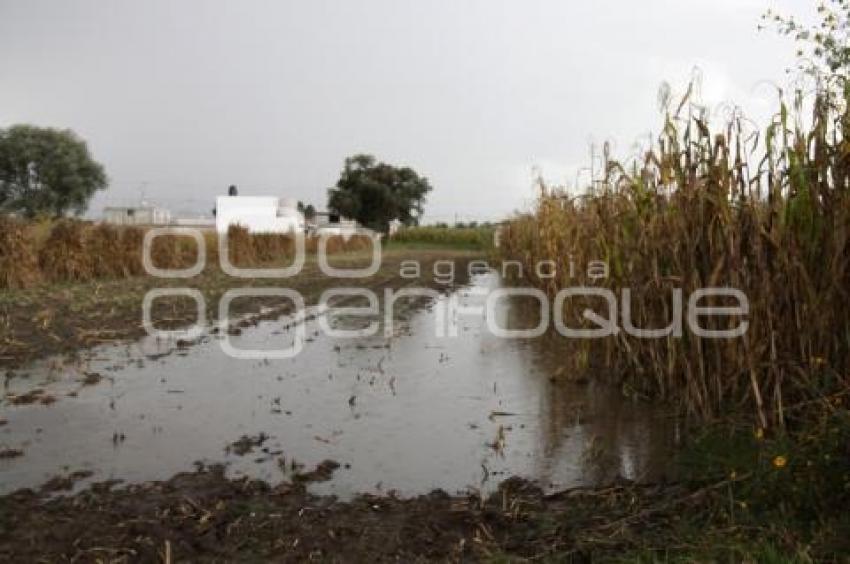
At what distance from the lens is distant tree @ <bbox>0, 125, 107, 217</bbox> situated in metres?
52.2

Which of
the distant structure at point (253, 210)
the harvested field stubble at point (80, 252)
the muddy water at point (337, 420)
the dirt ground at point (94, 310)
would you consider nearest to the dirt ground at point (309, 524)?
the muddy water at point (337, 420)

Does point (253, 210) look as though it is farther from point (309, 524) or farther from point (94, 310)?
point (309, 524)

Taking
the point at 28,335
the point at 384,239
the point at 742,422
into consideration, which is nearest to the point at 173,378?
the point at 28,335

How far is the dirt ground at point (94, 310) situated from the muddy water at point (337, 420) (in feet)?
2.19

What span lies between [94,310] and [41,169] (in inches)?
1935

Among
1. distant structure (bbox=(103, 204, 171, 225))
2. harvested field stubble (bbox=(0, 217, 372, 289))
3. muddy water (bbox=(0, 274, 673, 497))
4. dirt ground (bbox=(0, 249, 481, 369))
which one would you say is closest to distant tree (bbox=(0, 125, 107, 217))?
distant structure (bbox=(103, 204, 171, 225))

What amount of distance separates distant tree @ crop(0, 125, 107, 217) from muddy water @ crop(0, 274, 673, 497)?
51339mm

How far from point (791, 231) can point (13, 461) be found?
4185mm

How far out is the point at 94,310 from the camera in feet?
32.7

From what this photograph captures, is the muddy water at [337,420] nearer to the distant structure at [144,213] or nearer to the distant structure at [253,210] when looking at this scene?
the distant structure at [253,210]

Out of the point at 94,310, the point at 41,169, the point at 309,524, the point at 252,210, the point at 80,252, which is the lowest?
the point at 309,524

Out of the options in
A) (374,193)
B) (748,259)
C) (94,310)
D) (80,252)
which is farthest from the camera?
(374,193)

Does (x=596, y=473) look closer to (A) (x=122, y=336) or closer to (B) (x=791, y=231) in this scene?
(B) (x=791, y=231)

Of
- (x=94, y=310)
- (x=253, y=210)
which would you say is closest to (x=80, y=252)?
(x=94, y=310)
